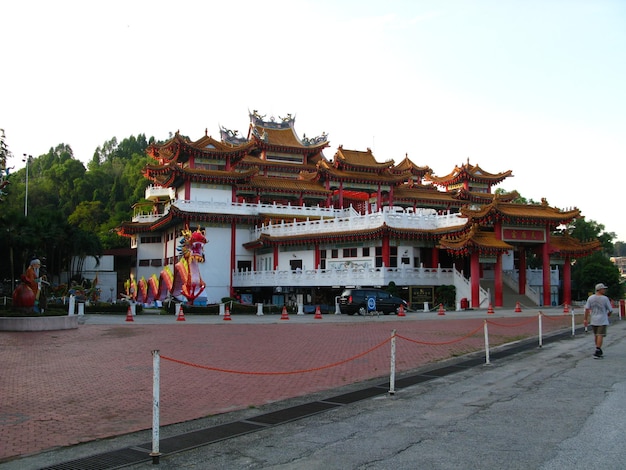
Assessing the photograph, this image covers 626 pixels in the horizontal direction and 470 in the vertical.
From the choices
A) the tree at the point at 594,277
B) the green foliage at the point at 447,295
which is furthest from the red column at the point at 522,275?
the tree at the point at 594,277

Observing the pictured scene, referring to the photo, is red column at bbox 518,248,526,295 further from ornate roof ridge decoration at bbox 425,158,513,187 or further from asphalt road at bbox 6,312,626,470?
asphalt road at bbox 6,312,626,470

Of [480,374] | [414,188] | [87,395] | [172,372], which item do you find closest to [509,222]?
[414,188]

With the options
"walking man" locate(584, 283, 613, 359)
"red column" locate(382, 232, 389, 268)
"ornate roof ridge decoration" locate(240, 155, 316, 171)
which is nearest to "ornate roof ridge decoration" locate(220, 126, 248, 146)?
"ornate roof ridge decoration" locate(240, 155, 316, 171)

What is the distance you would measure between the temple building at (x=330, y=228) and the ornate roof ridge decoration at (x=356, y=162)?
0.43ft

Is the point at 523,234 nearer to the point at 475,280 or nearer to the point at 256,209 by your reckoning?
the point at 475,280

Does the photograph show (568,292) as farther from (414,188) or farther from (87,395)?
(87,395)

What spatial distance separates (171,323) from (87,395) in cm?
A: 1682

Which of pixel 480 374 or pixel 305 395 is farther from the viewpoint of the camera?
pixel 480 374

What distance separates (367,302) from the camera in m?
33.9

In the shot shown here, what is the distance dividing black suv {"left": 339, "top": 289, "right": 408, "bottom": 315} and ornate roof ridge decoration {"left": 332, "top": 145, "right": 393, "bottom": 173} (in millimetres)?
22580

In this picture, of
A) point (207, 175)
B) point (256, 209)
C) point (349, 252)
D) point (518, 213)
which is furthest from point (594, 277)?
point (207, 175)

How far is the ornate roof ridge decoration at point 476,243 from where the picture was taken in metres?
37.4

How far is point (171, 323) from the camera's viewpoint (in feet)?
88.1

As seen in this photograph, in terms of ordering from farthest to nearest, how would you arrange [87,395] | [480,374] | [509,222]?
[509,222] < [480,374] < [87,395]
